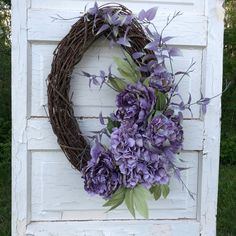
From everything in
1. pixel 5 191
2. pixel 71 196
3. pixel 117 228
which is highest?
pixel 71 196

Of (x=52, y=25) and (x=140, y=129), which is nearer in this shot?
(x=140, y=129)

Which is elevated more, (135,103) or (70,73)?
(70,73)

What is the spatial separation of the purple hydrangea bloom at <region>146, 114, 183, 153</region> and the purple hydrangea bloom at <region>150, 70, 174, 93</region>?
0.39ft

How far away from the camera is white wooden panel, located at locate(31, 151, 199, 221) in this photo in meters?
1.97

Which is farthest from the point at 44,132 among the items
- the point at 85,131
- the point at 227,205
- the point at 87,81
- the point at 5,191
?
the point at 5,191

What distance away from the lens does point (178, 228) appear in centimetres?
204

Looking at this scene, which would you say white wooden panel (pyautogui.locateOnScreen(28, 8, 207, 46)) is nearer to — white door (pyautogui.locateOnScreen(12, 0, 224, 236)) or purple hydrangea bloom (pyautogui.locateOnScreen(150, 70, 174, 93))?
white door (pyautogui.locateOnScreen(12, 0, 224, 236))

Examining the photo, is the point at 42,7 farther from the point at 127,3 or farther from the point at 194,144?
the point at 194,144

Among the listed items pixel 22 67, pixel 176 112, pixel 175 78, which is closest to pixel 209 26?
pixel 175 78

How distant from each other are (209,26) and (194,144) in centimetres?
50

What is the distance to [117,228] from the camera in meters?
2.01

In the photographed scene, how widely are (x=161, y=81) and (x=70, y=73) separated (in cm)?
36

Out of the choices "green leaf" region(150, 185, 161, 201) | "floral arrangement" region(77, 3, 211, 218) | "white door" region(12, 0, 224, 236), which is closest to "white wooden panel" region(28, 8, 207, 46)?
"white door" region(12, 0, 224, 236)

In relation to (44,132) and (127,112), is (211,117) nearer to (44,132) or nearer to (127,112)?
(127,112)
